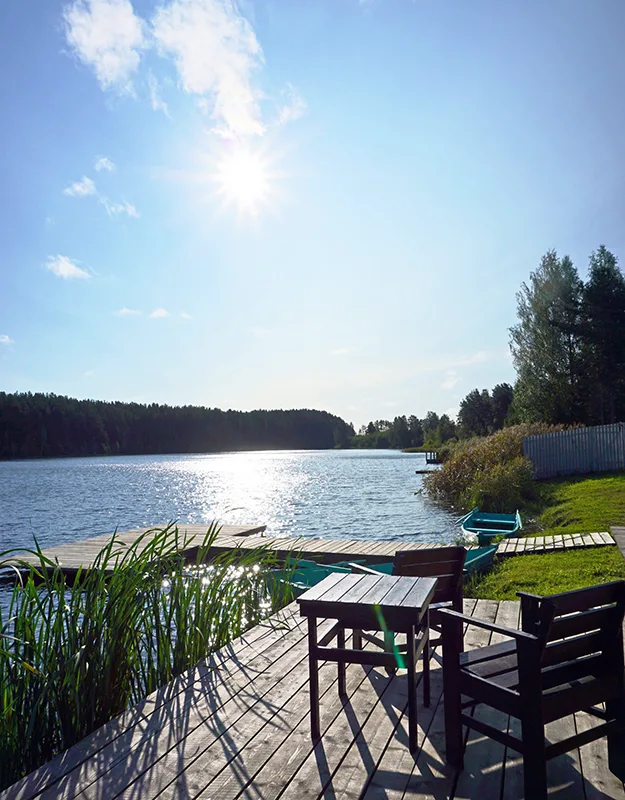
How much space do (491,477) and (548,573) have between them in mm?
9169

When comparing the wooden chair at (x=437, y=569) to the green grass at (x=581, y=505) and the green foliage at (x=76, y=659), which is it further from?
the green grass at (x=581, y=505)

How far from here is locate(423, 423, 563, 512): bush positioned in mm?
15258

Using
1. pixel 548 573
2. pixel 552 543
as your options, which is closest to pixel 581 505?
pixel 552 543

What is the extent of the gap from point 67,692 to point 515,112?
31.1 feet

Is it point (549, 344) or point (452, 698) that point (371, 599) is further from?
point (549, 344)

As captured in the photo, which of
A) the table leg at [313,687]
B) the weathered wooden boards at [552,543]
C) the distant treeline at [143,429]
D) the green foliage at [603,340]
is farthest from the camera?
the distant treeline at [143,429]

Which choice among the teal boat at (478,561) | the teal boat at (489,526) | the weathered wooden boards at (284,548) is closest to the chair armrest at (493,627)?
the teal boat at (478,561)

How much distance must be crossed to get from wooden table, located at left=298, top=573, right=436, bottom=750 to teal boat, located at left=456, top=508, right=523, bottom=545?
8362 mm

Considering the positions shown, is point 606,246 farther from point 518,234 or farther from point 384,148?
point 384,148

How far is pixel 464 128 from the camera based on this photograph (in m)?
8.55

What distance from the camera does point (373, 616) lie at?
97.0 inches

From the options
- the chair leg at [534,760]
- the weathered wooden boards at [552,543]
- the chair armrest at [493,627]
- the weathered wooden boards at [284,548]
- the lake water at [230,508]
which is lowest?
the lake water at [230,508]

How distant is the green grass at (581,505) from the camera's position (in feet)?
33.6

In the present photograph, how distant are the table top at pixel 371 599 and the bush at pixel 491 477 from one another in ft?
42.1
